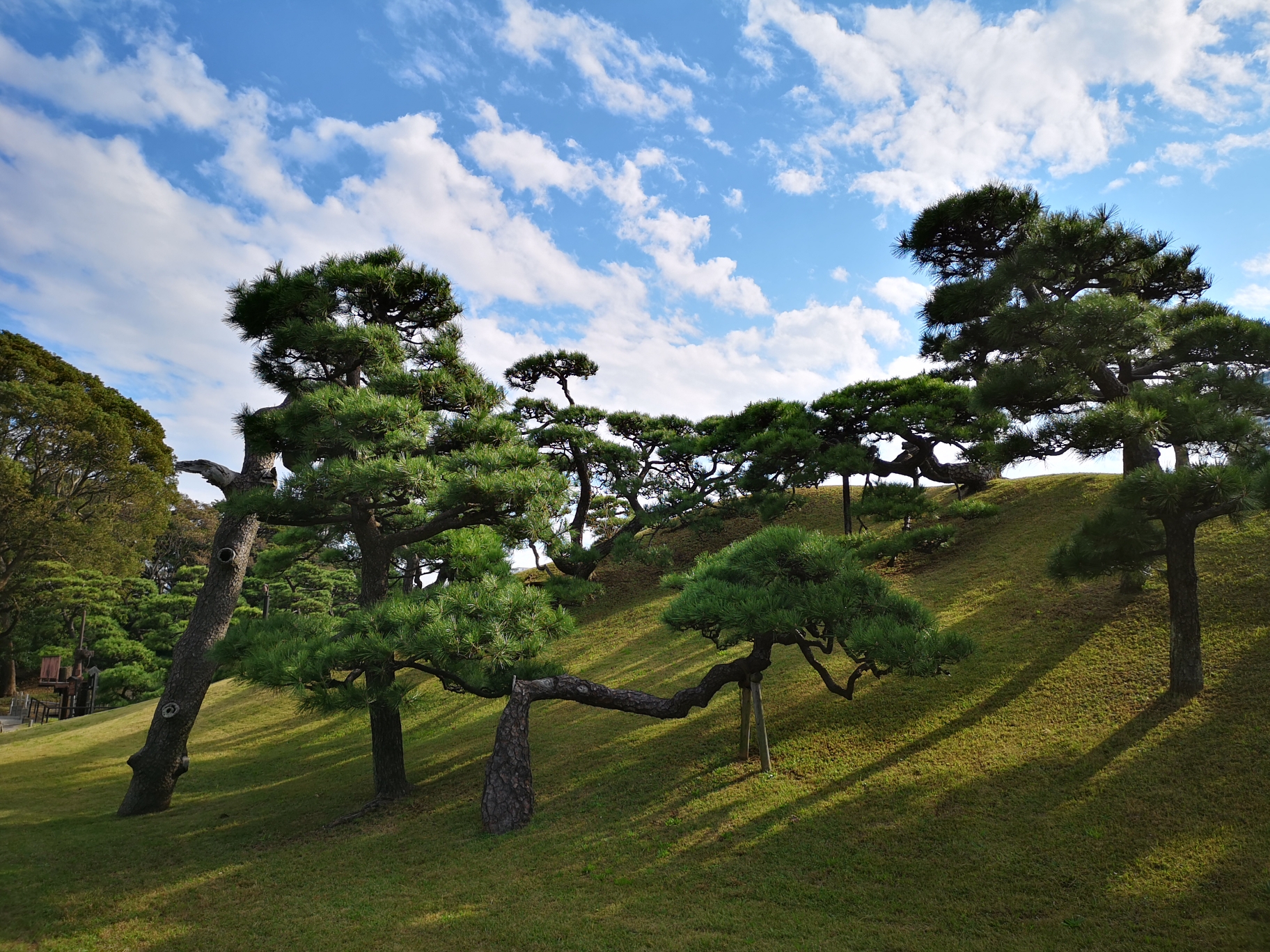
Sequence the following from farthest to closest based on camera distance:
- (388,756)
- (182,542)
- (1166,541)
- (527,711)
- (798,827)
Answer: (182,542) → (388,756) → (1166,541) → (527,711) → (798,827)

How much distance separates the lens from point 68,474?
19672 mm

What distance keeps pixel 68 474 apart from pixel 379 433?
754 inches

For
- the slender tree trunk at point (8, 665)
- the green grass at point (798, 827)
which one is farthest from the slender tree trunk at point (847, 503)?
the slender tree trunk at point (8, 665)

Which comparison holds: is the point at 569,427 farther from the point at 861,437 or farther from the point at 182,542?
the point at 182,542

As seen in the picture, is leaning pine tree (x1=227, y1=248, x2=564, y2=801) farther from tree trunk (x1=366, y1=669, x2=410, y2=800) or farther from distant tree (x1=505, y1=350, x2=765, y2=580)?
distant tree (x1=505, y1=350, x2=765, y2=580)

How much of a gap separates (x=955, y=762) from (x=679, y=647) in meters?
5.82

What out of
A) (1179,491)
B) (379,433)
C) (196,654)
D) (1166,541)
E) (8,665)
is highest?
(379,433)

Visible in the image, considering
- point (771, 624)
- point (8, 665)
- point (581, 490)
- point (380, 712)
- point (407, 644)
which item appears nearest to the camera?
point (771, 624)

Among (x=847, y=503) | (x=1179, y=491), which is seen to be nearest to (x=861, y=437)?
(x=847, y=503)

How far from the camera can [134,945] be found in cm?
450

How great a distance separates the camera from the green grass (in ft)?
14.1

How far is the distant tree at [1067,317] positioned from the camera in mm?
6738

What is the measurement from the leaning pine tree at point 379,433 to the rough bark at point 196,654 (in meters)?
0.97

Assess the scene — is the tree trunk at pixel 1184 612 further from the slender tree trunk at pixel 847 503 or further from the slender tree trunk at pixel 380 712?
the slender tree trunk at pixel 380 712
